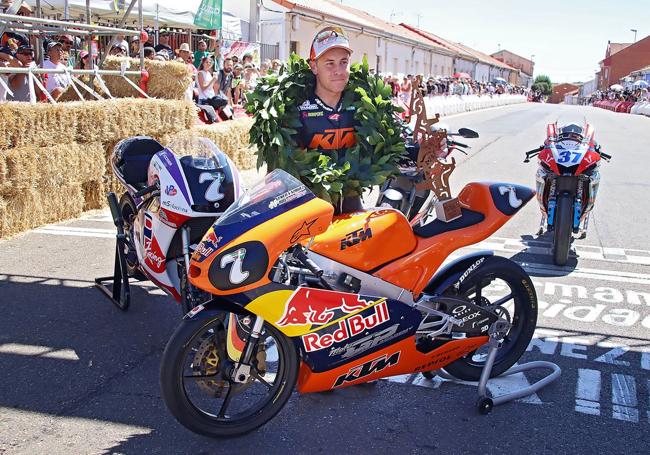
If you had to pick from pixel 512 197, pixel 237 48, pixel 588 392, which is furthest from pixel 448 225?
pixel 237 48

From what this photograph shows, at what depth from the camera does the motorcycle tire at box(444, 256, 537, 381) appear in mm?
3832

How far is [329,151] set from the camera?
4293mm

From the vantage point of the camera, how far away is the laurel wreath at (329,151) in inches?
159

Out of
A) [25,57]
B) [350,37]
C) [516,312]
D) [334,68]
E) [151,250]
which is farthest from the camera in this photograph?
[350,37]

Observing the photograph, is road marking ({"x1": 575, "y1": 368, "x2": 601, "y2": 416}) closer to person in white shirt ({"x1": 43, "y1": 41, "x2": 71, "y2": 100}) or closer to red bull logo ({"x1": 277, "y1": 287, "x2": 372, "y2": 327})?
red bull logo ({"x1": 277, "y1": 287, "x2": 372, "y2": 327})

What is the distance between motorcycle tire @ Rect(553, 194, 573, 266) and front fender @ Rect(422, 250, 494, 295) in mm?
2827

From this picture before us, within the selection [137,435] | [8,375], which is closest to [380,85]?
[137,435]

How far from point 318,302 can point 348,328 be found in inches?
8.4

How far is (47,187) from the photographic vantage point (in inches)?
298

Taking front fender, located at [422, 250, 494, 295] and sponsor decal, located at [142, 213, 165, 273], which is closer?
front fender, located at [422, 250, 494, 295]

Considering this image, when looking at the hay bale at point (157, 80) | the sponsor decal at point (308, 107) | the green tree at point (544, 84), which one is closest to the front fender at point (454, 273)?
the sponsor decal at point (308, 107)

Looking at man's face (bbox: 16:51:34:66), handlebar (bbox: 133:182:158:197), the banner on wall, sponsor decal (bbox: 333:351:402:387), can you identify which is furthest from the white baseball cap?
the banner on wall

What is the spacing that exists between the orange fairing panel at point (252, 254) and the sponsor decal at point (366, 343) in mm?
533

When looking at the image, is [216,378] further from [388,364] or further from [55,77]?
[55,77]
